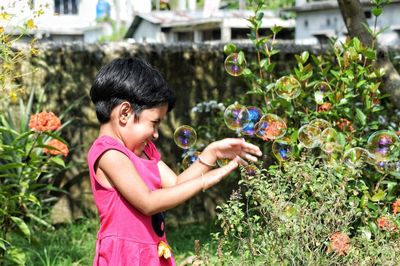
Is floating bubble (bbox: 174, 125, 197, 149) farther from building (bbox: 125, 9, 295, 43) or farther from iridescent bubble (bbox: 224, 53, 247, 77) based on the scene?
building (bbox: 125, 9, 295, 43)

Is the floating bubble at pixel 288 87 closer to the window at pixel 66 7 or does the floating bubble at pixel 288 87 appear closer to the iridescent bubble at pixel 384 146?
the iridescent bubble at pixel 384 146

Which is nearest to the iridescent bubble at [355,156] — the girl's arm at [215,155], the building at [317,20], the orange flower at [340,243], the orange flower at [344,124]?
the orange flower at [344,124]

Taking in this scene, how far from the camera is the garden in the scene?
324 cm

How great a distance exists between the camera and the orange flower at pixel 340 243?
10.2 feet

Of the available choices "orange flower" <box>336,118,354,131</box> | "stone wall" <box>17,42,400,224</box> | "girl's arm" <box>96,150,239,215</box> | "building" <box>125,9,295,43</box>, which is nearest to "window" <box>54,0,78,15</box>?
"building" <box>125,9,295,43</box>

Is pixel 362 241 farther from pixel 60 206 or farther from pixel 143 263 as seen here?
pixel 60 206

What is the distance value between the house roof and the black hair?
18101 millimetres

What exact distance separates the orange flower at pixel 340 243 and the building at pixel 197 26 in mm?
18201

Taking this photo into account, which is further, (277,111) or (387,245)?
(277,111)

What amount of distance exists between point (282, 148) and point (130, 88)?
4.97 feet

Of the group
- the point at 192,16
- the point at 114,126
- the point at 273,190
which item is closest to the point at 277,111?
the point at 273,190

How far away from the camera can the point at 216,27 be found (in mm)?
22172

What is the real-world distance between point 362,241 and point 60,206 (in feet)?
12.5

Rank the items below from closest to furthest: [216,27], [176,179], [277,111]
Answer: [176,179] < [277,111] < [216,27]
